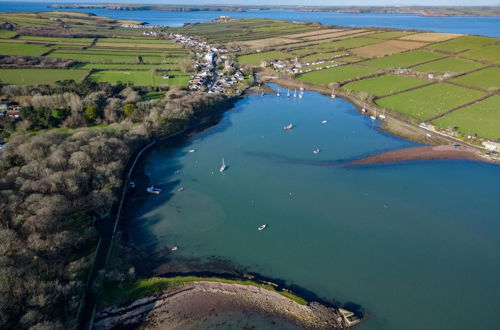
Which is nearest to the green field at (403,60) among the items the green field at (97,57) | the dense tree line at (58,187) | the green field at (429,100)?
the green field at (429,100)

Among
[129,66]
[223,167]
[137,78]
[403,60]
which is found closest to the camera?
[223,167]

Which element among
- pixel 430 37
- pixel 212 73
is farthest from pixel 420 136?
pixel 430 37

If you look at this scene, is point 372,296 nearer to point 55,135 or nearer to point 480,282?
point 480,282

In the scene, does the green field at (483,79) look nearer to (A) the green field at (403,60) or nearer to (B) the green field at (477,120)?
(B) the green field at (477,120)

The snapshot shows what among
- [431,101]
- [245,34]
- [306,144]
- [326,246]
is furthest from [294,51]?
[326,246]

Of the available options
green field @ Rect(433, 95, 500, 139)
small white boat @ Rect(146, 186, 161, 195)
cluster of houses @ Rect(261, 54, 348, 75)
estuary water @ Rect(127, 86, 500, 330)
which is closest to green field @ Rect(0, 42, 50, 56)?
cluster of houses @ Rect(261, 54, 348, 75)

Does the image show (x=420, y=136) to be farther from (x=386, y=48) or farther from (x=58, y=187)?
(x=386, y=48)

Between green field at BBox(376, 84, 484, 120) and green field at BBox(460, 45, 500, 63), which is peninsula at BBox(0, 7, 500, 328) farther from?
green field at BBox(460, 45, 500, 63)
